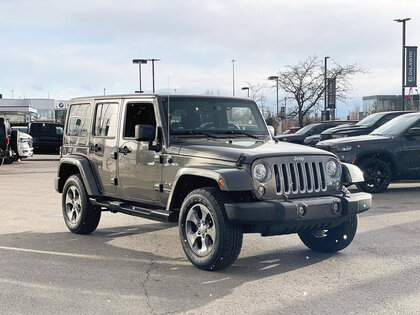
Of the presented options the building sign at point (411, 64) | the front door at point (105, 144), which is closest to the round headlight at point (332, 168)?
the front door at point (105, 144)

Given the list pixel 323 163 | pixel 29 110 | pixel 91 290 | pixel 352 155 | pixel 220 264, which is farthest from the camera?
pixel 29 110

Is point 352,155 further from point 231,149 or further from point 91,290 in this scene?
point 91,290

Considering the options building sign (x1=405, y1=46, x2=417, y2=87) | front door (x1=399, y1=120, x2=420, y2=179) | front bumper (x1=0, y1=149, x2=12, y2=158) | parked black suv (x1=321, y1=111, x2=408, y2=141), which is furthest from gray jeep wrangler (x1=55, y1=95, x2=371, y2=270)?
building sign (x1=405, y1=46, x2=417, y2=87)

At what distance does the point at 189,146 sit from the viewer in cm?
661

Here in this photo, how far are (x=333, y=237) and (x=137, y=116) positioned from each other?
2.74 meters

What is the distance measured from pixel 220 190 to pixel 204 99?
1698 mm

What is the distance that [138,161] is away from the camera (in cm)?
723

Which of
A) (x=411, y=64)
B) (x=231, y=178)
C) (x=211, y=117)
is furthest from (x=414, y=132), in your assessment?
(x=411, y=64)

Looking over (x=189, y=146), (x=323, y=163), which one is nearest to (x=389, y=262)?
(x=323, y=163)

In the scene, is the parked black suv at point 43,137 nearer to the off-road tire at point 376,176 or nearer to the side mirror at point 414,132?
the off-road tire at point 376,176

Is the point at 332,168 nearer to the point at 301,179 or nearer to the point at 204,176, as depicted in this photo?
the point at 301,179

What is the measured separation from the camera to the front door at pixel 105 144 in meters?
7.76

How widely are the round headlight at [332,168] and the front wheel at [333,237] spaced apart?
0.63 m

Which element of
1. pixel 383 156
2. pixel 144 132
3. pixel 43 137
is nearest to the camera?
pixel 144 132
